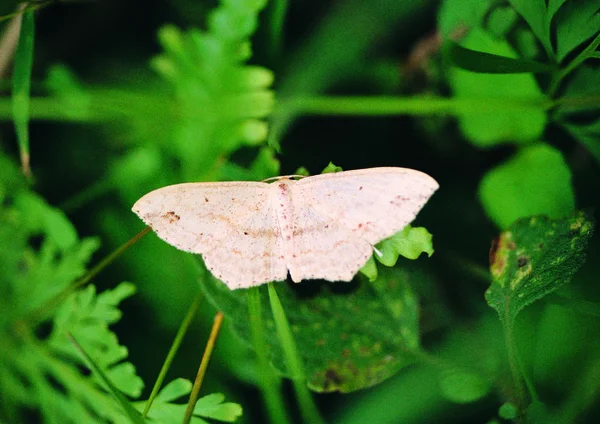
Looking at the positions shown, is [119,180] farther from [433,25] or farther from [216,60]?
[433,25]

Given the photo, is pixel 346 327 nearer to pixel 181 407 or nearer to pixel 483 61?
pixel 181 407

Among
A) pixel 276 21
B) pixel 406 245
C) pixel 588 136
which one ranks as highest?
pixel 276 21

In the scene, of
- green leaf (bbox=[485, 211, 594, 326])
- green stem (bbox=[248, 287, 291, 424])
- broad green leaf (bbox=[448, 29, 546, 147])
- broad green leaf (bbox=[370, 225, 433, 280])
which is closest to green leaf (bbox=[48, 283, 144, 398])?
green stem (bbox=[248, 287, 291, 424])

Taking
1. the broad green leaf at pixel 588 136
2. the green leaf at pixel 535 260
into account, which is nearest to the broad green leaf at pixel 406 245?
the green leaf at pixel 535 260

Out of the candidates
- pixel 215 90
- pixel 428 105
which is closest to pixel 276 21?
pixel 215 90

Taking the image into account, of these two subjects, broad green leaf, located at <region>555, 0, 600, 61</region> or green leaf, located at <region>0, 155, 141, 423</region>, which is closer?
broad green leaf, located at <region>555, 0, 600, 61</region>

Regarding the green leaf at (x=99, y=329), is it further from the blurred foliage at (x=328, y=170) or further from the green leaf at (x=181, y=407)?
the green leaf at (x=181, y=407)

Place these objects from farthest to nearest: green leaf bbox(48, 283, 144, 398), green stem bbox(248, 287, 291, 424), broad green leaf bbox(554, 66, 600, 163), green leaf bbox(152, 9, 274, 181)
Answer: green leaf bbox(152, 9, 274, 181)
green leaf bbox(48, 283, 144, 398)
broad green leaf bbox(554, 66, 600, 163)
green stem bbox(248, 287, 291, 424)

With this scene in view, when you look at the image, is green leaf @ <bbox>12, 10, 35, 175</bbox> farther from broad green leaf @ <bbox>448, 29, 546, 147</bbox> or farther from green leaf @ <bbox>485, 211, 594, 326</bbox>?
green leaf @ <bbox>485, 211, 594, 326</bbox>
